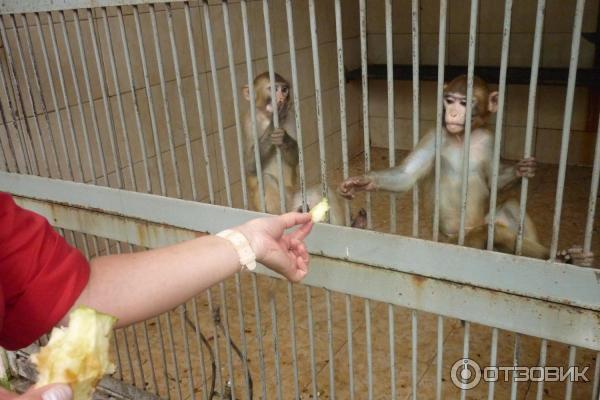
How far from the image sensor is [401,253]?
1.48 m

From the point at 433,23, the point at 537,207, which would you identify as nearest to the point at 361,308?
the point at 537,207

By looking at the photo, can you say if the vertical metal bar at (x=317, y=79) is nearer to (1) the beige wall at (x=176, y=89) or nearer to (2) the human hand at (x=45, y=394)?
(2) the human hand at (x=45, y=394)

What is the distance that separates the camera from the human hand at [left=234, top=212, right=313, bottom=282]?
1.33 metres

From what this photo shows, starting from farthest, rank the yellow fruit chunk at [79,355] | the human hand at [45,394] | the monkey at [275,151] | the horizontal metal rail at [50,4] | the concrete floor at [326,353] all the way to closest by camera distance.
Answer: the monkey at [275,151], the concrete floor at [326,353], the horizontal metal rail at [50,4], the yellow fruit chunk at [79,355], the human hand at [45,394]

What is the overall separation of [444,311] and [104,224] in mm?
1296

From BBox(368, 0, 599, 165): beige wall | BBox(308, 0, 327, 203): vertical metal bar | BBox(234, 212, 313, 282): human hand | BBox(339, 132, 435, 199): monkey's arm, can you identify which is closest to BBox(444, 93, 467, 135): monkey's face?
BBox(339, 132, 435, 199): monkey's arm

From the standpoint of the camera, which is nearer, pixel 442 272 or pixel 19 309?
pixel 19 309

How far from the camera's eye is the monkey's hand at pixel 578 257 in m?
1.29

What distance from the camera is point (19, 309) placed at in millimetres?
1093

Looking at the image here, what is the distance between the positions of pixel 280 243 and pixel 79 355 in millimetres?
597

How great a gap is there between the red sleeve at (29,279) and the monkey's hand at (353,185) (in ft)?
2.83

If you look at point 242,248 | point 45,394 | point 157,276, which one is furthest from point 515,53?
point 45,394

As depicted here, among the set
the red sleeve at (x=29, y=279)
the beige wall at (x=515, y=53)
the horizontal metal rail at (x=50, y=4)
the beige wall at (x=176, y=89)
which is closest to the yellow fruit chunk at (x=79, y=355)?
the red sleeve at (x=29, y=279)

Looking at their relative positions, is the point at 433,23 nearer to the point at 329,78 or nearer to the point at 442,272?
the point at 329,78
